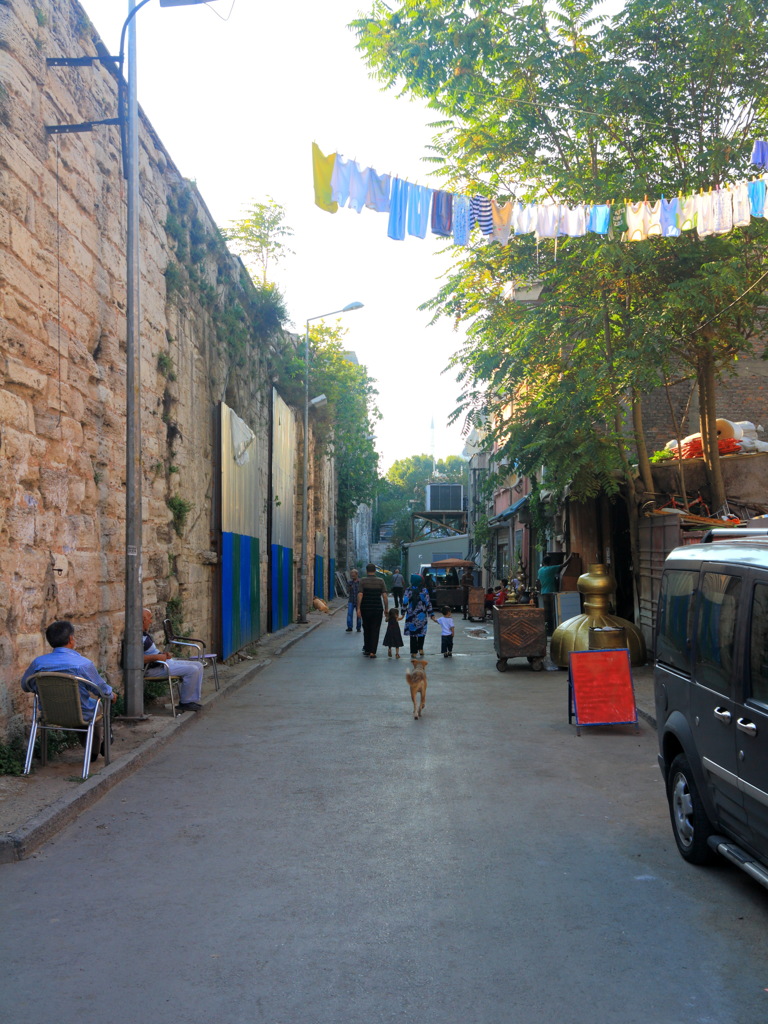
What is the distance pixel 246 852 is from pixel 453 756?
3.43 metres

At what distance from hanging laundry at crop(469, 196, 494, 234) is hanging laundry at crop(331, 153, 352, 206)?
1.86 metres

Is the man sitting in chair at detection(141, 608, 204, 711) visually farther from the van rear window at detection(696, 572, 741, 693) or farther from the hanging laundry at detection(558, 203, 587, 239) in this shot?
the van rear window at detection(696, 572, 741, 693)

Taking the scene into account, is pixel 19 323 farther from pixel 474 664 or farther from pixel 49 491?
pixel 474 664

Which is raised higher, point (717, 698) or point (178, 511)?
point (178, 511)

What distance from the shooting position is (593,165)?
1493 cm

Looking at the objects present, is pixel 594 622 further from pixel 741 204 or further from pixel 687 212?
pixel 741 204

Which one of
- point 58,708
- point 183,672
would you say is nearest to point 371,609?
point 183,672

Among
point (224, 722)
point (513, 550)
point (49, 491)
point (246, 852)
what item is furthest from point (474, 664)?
point (513, 550)

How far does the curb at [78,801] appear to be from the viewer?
224 inches

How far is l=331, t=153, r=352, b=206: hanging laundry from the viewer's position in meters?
10.7

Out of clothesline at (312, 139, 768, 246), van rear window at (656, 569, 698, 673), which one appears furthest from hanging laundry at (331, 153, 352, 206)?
van rear window at (656, 569, 698, 673)

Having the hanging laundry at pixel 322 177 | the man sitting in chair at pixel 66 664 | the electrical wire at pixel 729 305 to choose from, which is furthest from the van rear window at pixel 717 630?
the electrical wire at pixel 729 305

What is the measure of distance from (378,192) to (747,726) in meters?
8.10

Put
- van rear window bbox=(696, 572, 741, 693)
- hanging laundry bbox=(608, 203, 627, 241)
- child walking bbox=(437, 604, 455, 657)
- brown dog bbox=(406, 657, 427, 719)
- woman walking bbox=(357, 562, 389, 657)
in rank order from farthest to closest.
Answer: woman walking bbox=(357, 562, 389, 657)
child walking bbox=(437, 604, 455, 657)
hanging laundry bbox=(608, 203, 627, 241)
brown dog bbox=(406, 657, 427, 719)
van rear window bbox=(696, 572, 741, 693)
